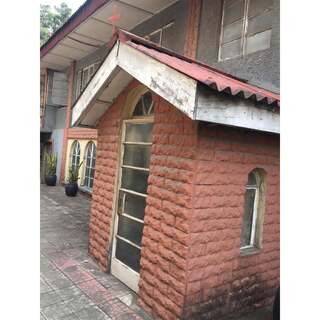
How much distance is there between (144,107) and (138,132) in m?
0.39

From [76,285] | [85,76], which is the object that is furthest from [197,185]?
[85,76]

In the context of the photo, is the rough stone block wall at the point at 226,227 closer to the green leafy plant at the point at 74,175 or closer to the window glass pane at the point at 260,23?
the window glass pane at the point at 260,23

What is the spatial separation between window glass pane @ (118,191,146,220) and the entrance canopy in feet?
5.50

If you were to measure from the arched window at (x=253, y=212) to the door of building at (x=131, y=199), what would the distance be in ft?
4.76

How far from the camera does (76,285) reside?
4684 mm

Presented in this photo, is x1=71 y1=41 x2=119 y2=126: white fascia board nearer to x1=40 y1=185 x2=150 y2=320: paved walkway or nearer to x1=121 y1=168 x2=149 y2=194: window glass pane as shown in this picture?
x1=121 y1=168 x2=149 y2=194: window glass pane

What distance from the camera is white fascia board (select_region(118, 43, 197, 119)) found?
286 cm

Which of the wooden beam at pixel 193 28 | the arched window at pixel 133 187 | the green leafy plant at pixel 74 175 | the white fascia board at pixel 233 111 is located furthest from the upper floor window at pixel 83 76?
the white fascia board at pixel 233 111

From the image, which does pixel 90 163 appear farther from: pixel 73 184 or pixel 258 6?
pixel 258 6

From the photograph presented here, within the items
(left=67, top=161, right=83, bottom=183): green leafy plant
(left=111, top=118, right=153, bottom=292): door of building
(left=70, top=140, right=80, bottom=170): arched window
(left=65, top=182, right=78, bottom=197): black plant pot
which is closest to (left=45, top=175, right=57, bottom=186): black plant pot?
(left=70, top=140, right=80, bottom=170): arched window

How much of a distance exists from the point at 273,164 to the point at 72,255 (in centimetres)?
387

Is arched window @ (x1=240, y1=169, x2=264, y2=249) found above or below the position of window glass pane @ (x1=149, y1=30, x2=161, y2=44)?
below
